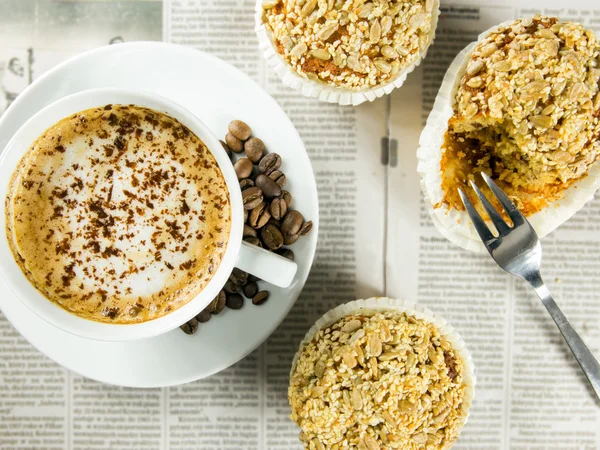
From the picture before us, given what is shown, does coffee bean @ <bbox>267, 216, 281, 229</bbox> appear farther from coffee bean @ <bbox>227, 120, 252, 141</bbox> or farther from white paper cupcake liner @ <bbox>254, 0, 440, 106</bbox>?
white paper cupcake liner @ <bbox>254, 0, 440, 106</bbox>

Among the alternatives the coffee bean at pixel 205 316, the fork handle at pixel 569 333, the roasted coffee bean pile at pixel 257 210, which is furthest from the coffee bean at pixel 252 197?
the fork handle at pixel 569 333

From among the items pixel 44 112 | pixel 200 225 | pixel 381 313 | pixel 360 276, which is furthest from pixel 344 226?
pixel 44 112

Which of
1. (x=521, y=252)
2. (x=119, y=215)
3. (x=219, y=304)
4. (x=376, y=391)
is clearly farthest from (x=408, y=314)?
(x=119, y=215)

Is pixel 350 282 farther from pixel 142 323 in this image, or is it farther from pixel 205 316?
pixel 142 323

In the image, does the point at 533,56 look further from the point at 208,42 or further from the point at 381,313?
the point at 208,42

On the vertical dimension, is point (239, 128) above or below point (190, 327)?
above

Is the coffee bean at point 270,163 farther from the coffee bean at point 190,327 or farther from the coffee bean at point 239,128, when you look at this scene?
the coffee bean at point 190,327
